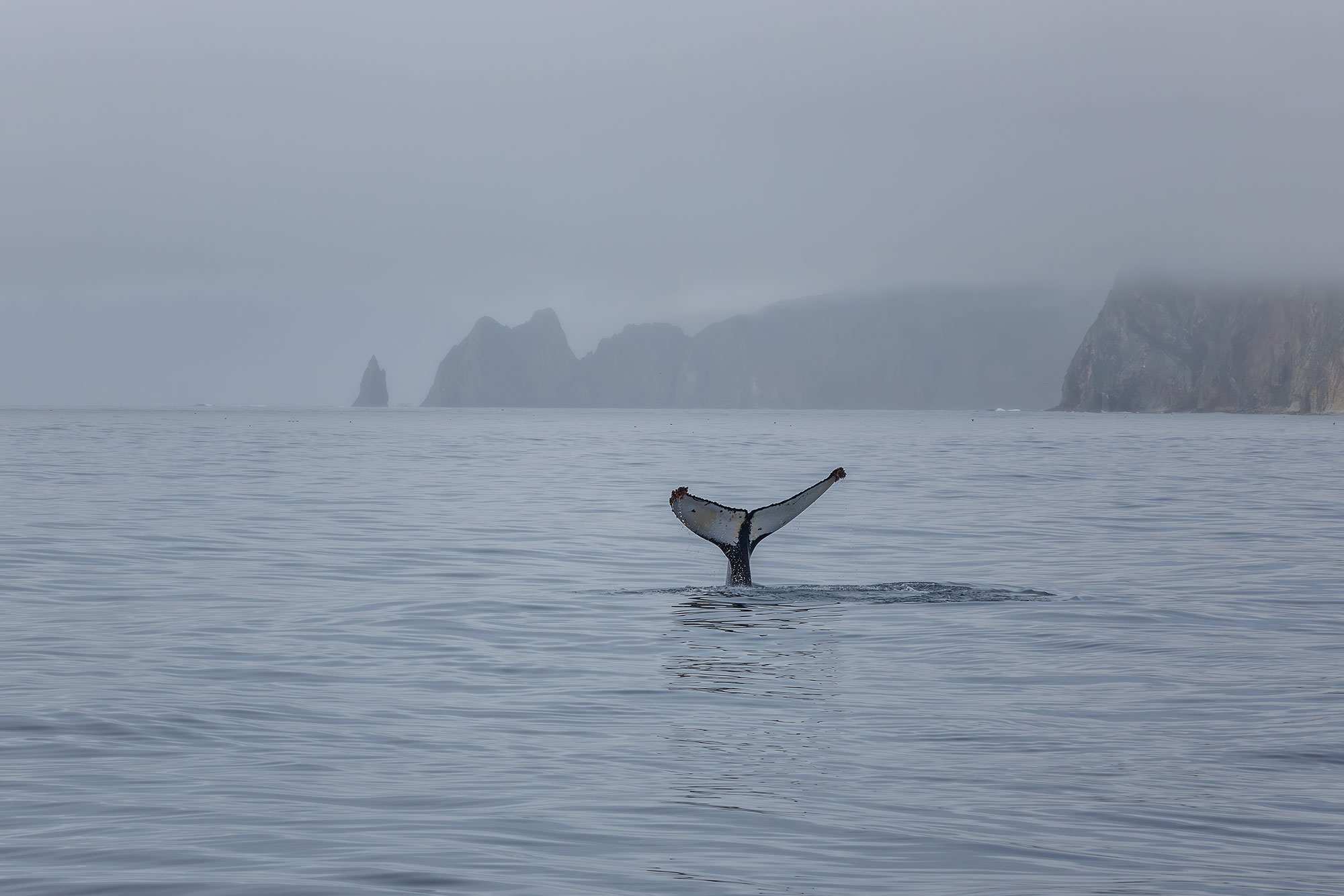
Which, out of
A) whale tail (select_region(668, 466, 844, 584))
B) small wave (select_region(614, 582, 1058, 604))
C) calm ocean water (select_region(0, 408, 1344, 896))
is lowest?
small wave (select_region(614, 582, 1058, 604))

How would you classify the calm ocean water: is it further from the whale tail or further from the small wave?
the whale tail

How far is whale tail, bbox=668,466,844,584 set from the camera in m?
18.5

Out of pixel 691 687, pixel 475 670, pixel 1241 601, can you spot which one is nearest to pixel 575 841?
pixel 691 687

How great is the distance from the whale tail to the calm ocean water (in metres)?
0.88

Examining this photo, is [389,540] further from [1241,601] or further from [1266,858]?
[1266,858]

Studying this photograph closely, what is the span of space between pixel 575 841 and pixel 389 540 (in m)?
21.7

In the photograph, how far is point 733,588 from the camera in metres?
20.6

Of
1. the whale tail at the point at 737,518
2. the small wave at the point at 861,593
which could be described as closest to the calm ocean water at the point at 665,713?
the small wave at the point at 861,593

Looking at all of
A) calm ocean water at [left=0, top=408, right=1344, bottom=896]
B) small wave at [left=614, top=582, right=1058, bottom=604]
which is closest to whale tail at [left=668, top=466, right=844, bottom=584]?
small wave at [left=614, top=582, right=1058, bottom=604]

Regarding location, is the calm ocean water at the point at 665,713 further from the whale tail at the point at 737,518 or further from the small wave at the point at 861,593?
the whale tail at the point at 737,518

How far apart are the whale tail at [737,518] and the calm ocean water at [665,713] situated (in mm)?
885

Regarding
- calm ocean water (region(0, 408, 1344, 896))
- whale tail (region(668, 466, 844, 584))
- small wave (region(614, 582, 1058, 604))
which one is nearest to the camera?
calm ocean water (region(0, 408, 1344, 896))

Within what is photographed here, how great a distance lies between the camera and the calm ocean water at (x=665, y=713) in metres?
7.70

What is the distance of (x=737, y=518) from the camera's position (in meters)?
19.2
